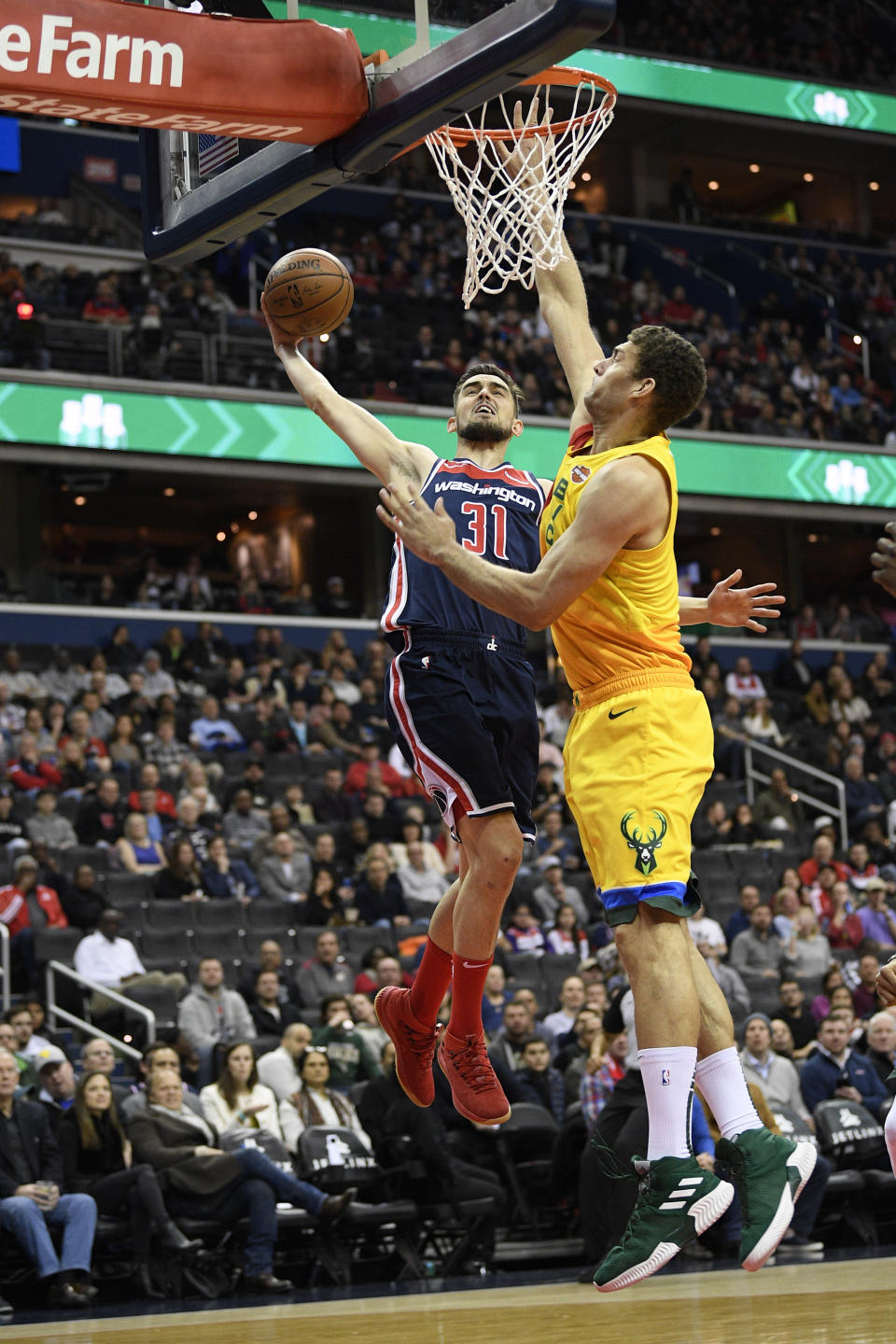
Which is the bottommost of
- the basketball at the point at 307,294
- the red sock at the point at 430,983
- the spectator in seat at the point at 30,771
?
the red sock at the point at 430,983

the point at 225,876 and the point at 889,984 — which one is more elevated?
the point at 889,984

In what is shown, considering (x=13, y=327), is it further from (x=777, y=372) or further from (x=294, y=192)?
(x=294, y=192)

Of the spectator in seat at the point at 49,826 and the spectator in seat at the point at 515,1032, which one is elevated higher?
the spectator in seat at the point at 49,826

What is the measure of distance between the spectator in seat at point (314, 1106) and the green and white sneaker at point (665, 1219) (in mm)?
6305

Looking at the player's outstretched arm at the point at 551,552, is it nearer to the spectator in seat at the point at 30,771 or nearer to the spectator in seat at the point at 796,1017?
A: the spectator in seat at the point at 796,1017

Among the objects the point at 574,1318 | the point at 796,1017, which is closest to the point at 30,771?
the point at 796,1017

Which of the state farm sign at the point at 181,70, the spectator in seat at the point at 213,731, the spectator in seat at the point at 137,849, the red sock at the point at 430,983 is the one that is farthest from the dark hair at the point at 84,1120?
the spectator in seat at the point at 213,731

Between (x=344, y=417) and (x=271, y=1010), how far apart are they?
732cm

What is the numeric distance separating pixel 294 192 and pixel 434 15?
0.71 m

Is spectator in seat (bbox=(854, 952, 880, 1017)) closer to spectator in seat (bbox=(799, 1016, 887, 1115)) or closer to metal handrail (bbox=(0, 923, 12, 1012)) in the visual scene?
spectator in seat (bbox=(799, 1016, 887, 1115))

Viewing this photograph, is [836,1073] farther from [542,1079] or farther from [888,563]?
[888,563]

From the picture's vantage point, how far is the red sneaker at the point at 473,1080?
19.3 ft

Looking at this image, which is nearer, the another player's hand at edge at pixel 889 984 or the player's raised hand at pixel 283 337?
the another player's hand at edge at pixel 889 984

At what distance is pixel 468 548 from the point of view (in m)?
6.01
